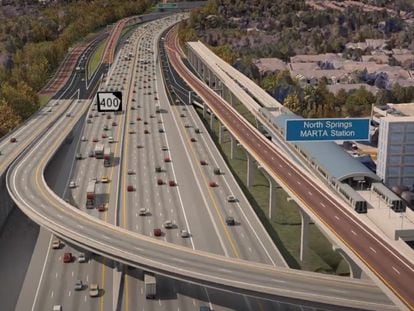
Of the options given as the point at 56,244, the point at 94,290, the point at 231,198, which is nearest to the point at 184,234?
the point at 94,290

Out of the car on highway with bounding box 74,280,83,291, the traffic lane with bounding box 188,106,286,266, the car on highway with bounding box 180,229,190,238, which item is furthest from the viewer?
the car on highway with bounding box 180,229,190,238

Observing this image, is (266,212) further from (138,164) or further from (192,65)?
(192,65)

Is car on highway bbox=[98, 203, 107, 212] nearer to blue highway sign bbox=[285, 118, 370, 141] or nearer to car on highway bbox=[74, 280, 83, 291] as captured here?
car on highway bbox=[74, 280, 83, 291]

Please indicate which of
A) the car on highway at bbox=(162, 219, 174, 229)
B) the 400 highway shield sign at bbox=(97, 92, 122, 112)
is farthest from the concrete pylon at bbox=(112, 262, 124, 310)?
the 400 highway shield sign at bbox=(97, 92, 122, 112)

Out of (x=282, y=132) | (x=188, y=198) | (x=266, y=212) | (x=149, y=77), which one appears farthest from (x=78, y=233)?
(x=149, y=77)

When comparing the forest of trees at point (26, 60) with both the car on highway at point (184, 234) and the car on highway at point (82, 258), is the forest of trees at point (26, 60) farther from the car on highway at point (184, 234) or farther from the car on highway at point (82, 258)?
the car on highway at point (184, 234)

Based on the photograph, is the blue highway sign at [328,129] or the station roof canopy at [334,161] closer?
the blue highway sign at [328,129]

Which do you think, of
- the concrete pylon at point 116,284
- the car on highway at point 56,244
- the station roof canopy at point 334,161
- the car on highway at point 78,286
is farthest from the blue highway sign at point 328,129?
the car on highway at point 56,244
